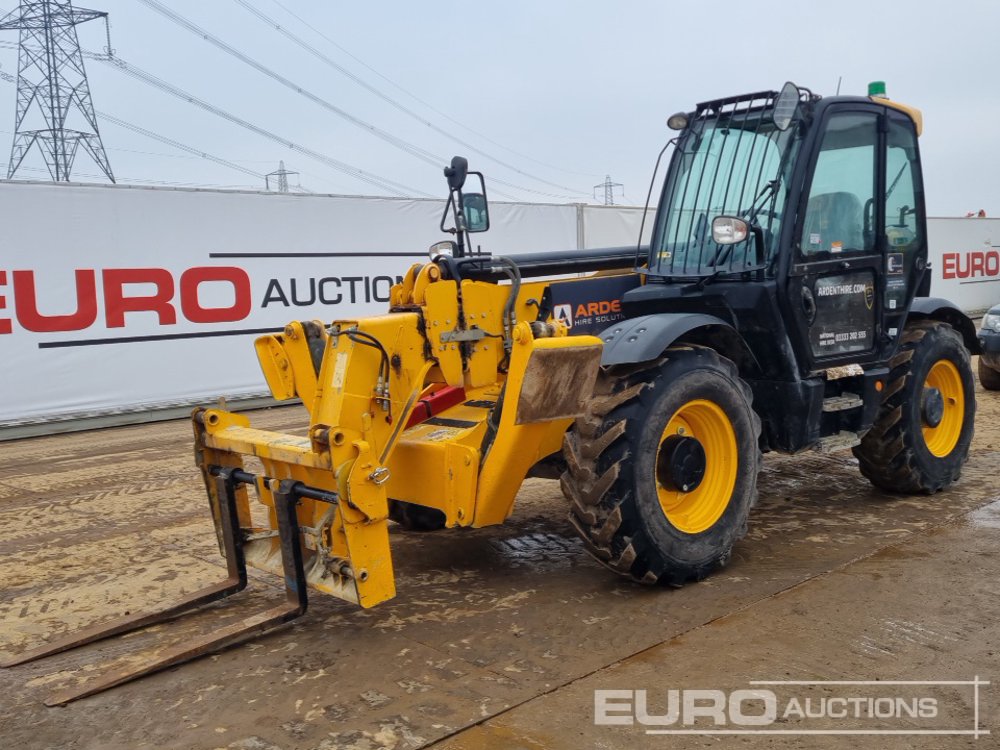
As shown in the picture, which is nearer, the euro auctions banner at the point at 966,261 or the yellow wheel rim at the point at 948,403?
the yellow wheel rim at the point at 948,403

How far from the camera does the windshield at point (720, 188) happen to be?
5.31m

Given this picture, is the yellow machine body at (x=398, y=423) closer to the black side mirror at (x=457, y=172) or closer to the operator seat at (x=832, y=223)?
the black side mirror at (x=457, y=172)

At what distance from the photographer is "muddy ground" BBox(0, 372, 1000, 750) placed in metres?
3.29

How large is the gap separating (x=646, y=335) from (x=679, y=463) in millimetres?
640

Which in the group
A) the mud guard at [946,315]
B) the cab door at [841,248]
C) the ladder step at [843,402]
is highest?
the cab door at [841,248]

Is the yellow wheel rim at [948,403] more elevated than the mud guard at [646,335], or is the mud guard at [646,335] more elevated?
the mud guard at [646,335]

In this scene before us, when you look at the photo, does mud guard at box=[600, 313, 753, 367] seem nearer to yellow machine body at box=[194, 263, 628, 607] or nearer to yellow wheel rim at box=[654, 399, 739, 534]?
yellow machine body at box=[194, 263, 628, 607]

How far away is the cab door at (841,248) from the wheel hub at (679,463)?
112cm

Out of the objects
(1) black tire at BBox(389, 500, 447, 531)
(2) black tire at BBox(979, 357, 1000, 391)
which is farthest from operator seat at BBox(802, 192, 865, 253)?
(2) black tire at BBox(979, 357, 1000, 391)

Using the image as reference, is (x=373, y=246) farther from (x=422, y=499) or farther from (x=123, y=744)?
(x=123, y=744)

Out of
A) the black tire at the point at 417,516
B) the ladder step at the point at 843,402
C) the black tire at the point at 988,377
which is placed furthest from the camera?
the black tire at the point at 988,377

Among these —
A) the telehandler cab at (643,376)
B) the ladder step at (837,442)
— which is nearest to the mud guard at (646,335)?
the telehandler cab at (643,376)

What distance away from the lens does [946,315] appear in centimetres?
657

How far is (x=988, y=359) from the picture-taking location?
10.5 m
